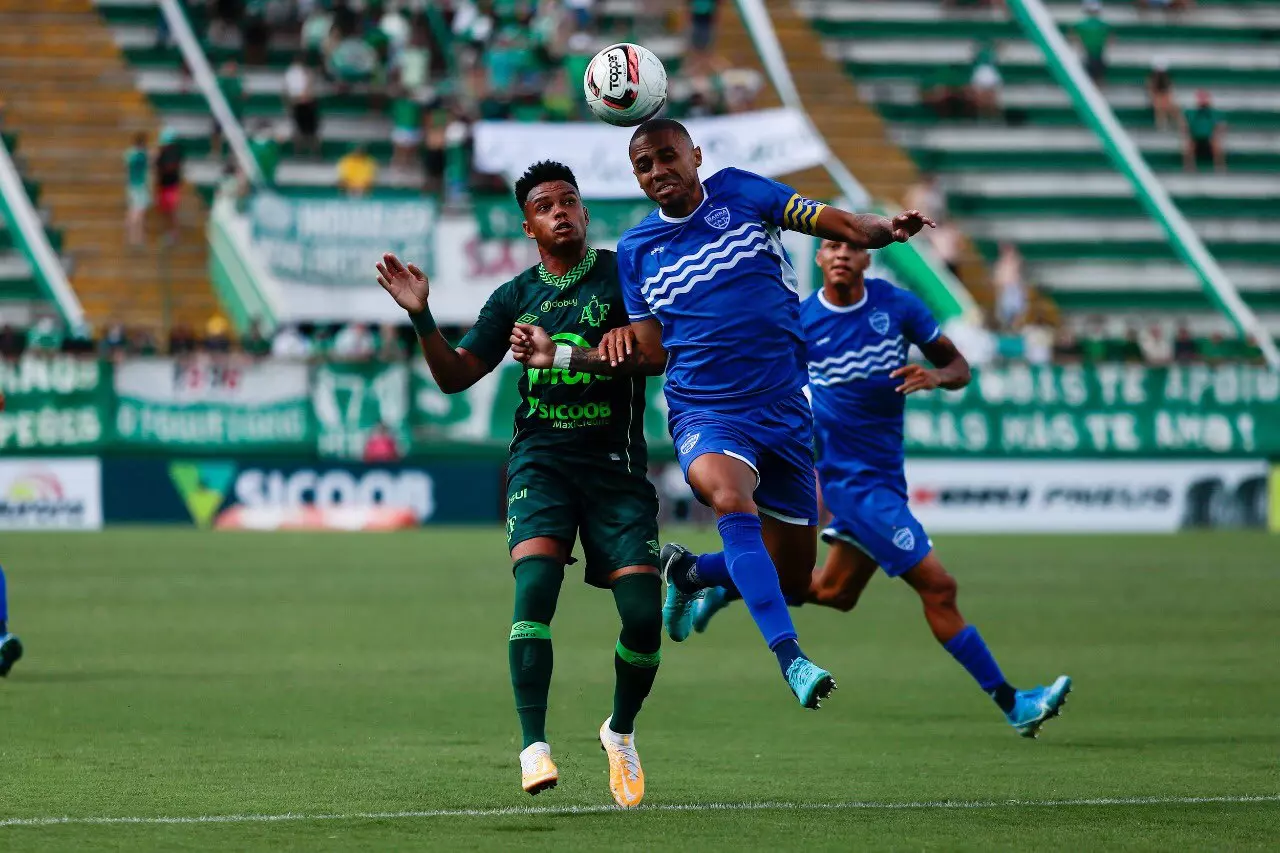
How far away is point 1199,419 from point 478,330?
871 inches

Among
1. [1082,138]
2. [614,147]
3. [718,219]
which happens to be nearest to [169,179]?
[614,147]

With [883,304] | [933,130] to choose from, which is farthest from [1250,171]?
[883,304]

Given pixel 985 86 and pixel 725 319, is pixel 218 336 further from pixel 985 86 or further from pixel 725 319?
pixel 725 319

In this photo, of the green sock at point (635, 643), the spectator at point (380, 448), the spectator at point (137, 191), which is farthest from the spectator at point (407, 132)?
the green sock at point (635, 643)

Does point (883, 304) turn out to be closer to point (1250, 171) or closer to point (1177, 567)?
point (1177, 567)

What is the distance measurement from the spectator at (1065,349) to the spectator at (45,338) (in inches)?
531

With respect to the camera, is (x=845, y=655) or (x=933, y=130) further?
(x=933, y=130)

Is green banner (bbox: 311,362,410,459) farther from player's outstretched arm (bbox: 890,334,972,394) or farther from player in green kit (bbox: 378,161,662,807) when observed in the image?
player in green kit (bbox: 378,161,662,807)

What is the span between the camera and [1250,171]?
125ft

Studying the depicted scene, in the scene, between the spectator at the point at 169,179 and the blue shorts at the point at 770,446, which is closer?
the blue shorts at the point at 770,446

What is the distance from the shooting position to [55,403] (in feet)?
87.2

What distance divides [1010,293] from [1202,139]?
22.3 ft

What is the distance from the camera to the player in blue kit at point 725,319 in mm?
8156

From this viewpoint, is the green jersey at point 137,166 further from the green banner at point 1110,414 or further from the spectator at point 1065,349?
the spectator at point 1065,349
